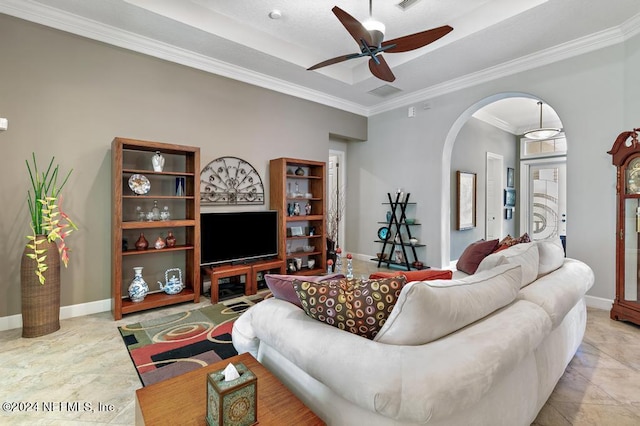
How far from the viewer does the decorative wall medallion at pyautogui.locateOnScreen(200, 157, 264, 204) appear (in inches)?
160

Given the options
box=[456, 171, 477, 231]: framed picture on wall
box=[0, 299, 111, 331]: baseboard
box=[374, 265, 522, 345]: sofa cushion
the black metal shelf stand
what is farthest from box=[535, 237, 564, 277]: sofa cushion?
box=[0, 299, 111, 331]: baseboard

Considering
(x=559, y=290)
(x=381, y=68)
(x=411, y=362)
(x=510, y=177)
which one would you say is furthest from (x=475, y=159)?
(x=411, y=362)

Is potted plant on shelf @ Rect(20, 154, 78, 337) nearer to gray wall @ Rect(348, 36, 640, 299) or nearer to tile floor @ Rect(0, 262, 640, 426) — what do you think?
tile floor @ Rect(0, 262, 640, 426)

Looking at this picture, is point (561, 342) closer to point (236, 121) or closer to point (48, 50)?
point (236, 121)

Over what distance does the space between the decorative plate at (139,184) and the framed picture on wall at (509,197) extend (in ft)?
23.3

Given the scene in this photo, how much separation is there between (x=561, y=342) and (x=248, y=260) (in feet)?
11.1

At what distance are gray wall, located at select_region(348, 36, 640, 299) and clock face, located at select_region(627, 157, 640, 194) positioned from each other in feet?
1.28

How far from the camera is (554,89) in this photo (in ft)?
12.4

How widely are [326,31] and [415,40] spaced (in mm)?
1464

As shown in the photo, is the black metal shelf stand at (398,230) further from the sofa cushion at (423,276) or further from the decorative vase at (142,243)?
the decorative vase at (142,243)

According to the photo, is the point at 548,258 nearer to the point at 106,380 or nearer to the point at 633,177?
the point at 633,177

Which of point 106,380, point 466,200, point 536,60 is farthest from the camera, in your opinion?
point 466,200

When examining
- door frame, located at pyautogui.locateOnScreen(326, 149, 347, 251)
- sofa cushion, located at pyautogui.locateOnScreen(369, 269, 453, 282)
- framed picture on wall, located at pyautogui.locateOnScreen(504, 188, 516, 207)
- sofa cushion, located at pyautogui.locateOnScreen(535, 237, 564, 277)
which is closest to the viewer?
sofa cushion, located at pyautogui.locateOnScreen(369, 269, 453, 282)

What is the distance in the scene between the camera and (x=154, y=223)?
3.32 metres
